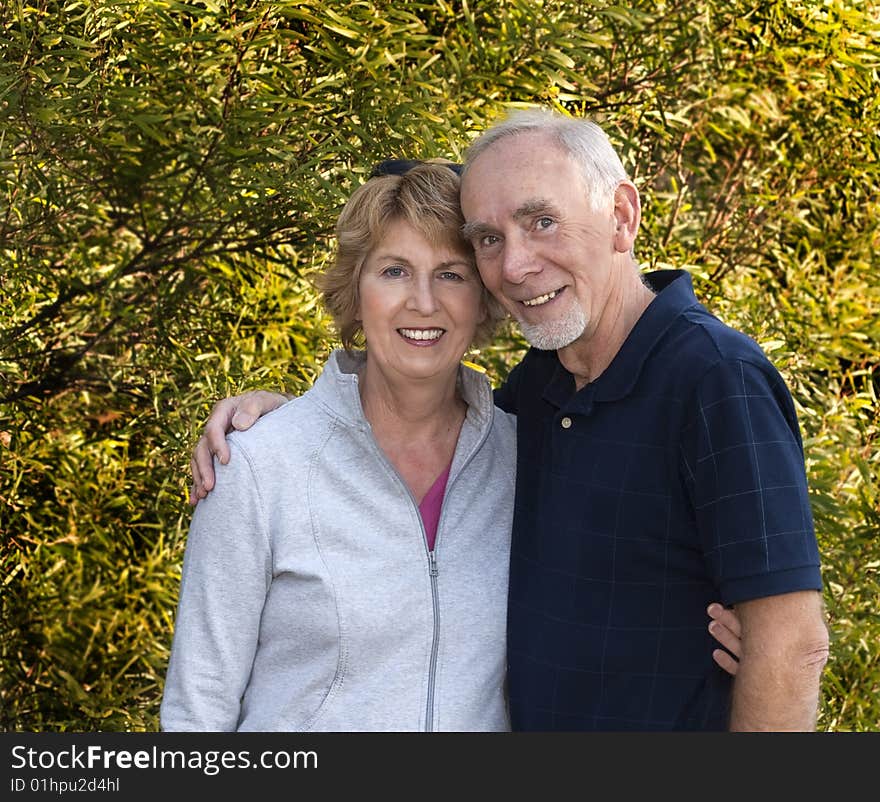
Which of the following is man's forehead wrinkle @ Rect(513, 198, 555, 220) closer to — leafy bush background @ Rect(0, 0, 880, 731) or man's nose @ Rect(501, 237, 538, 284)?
man's nose @ Rect(501, 237, 538, 284)

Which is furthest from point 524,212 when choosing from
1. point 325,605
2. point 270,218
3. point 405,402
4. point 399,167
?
point 270,218

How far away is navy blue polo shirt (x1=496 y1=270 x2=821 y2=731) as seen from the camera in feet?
5.78

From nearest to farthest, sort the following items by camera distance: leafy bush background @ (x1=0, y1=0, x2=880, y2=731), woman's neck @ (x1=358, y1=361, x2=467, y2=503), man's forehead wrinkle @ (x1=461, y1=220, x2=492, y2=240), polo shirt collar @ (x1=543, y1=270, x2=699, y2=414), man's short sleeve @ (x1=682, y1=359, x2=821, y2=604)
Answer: man's short sleeve @ (x1=682, y1=359, x2=821, y2=604) → polo shirt collar @ (x1=543, y1=270, x2=699, y2=414) → man's forehead wrinkle @ (x1=461, y1=220, x2=492, y2=240) → woman's neck @ (x1=358, y1=361, x2=467, y2=503) → leafy bush background @ (x1=0, y1=0, x2=880, y2=731)

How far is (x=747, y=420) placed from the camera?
5.77 ft

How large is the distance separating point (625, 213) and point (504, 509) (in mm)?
602

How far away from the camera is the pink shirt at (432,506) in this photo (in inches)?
82.7

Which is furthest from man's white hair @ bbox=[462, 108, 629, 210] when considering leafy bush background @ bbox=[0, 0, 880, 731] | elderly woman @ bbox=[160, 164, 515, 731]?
leafy bush background @ bbox=[0, 0, 880, 731]

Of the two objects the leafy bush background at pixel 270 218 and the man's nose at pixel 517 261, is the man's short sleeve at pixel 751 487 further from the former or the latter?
the leafy bush background at pixel 270 218

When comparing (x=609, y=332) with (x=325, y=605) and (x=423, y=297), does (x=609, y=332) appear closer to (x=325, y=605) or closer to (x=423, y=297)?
(x=423, y=297)

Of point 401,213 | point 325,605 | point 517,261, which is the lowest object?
point 325,605

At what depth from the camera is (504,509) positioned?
2.18 meters

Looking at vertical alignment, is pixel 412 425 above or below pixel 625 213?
below

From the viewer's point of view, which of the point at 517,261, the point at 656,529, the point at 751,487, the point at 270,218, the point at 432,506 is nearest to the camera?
the point at 751,487

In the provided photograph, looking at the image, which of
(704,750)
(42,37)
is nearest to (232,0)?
(42,37)
